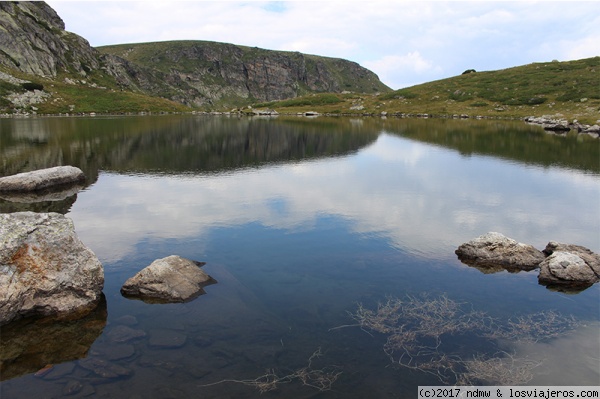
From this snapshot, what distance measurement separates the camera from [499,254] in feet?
83.8

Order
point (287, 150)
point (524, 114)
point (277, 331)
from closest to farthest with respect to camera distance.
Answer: point (277, 331) → point (287, 150) → point (524, 114)

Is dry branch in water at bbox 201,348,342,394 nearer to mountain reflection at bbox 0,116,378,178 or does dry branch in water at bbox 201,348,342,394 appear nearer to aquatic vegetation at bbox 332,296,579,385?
aquatic vegetation at bbox 332,296,579,385

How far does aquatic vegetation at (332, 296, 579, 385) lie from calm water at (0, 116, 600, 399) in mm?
80

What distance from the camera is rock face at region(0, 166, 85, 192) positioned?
3947 centimetres

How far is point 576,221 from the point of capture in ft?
113

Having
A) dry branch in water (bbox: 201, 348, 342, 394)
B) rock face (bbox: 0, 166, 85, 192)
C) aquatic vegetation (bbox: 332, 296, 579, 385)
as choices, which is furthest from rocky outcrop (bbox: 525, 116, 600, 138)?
dry branch in water (bbox: 201, 348, 342, 394)

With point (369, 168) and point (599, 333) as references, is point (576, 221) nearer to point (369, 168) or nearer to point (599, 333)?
point (599, 333)

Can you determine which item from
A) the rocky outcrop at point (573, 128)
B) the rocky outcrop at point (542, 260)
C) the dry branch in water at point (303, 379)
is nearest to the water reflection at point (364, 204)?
the rocky outcrop at point (542, 260)

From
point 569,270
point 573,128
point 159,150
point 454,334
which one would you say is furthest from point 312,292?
point 573,128

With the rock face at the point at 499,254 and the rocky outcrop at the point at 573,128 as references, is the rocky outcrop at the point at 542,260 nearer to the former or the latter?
the rock face at the point at 499,254

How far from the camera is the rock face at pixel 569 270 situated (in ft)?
75.4

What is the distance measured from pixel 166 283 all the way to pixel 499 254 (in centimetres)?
1998

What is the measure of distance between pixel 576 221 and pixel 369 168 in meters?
28.8

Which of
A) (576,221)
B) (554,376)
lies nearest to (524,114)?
(576,221)
